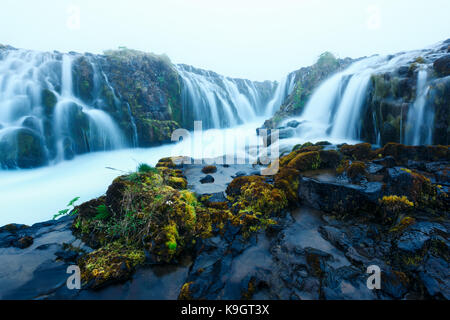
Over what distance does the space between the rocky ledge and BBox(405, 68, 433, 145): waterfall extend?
417 centimetres

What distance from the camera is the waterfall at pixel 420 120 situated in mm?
6879

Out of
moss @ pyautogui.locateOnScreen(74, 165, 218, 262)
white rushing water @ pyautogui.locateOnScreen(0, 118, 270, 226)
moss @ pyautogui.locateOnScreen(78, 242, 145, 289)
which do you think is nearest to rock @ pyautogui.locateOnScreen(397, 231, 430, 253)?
moss @ pyautogui.locateOnScreen(74, 165, 218, 262)

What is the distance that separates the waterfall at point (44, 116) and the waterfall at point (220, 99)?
8.07m

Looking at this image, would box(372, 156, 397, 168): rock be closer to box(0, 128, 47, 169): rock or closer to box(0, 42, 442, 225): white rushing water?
box(0, 42, 442, 225): white rushing water

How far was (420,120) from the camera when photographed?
7.04 meters

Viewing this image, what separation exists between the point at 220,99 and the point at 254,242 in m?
21.8

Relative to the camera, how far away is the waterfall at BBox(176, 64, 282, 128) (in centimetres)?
1902

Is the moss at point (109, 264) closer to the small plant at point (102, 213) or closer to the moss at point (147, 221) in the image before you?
the moss at point (147, 221)

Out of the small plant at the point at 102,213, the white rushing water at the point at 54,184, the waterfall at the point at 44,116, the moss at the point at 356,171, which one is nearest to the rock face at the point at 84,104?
the waterfall at the point at 44,116

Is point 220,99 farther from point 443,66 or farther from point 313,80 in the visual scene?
point 443,66

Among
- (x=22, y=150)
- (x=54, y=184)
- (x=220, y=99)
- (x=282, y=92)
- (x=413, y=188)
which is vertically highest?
(x=282, y=92)

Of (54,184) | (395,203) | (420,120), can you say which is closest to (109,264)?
(395,203)
